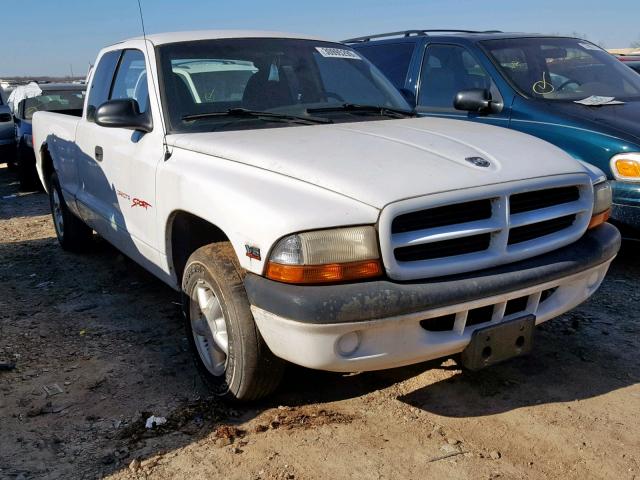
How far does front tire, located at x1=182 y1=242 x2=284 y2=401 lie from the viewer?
115 inches

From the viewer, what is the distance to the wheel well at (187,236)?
3408 mm

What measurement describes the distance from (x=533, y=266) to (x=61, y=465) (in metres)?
2.19

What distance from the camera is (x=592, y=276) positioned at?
3242 millimetres

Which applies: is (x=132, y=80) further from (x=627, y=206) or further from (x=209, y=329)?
(x=627, y=206)

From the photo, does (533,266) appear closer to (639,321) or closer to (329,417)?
(329,417)

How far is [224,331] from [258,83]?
1617 millimetres

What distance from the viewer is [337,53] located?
4.52 m

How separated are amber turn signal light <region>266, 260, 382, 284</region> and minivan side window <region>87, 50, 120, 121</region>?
9.37ft

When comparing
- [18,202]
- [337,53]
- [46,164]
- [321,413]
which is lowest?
[18,202]

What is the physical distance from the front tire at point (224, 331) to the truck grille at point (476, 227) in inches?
28.4

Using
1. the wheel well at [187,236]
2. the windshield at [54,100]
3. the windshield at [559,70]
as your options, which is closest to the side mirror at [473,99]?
the windshield at [559,70]

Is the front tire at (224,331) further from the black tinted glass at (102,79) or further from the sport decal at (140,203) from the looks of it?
the black tinted glass at (102,79)

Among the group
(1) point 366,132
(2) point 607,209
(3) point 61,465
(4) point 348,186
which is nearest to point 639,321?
(2) point 607,209

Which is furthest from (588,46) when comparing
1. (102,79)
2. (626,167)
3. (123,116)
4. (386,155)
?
(123,116)
